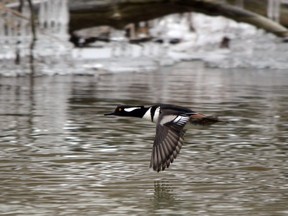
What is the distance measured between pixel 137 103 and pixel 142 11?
7.76 m

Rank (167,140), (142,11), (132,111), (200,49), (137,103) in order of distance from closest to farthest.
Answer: (167,140), (132,111), (137,103), (142,11), (200,49)

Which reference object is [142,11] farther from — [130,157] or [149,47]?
[130,157]

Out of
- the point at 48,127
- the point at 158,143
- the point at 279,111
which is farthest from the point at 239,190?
the point at 279,111

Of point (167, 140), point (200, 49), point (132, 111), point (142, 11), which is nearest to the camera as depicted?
point (167, 140)

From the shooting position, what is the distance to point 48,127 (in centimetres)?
1387

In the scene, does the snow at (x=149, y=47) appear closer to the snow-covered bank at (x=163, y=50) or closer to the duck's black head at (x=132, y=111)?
the snow-covered bank at (x=163, y=50)

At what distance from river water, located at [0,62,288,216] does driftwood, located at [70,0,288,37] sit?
5.00m

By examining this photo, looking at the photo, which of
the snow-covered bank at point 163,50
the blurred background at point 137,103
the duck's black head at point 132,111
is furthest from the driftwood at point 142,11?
the duck's black head at point 132,111

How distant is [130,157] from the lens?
11242 mm

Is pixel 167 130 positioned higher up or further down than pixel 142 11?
further down

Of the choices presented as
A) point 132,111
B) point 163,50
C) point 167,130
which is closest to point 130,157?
point 132,111

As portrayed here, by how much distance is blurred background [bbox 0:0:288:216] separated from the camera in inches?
362

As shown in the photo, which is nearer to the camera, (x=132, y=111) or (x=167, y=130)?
(x=167, y=130)

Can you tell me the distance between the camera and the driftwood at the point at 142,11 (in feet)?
80.7
